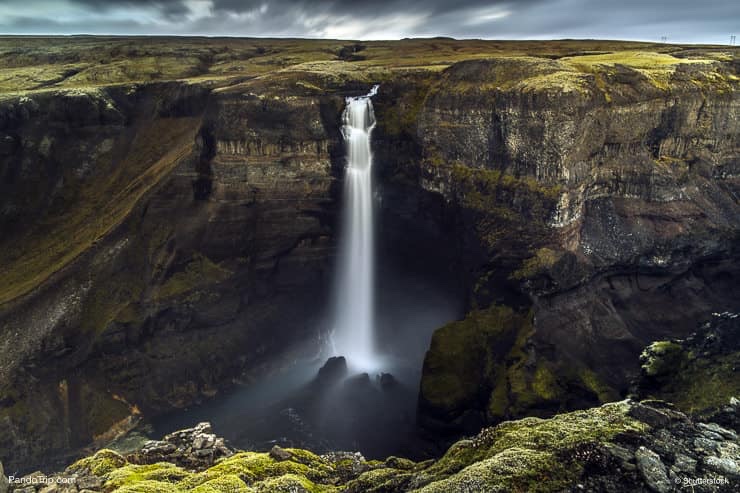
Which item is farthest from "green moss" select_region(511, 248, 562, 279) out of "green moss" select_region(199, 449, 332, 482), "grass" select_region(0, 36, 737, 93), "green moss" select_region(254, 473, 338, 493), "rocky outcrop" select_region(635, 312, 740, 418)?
"green moss" select_region(254, 473, 338, 493)

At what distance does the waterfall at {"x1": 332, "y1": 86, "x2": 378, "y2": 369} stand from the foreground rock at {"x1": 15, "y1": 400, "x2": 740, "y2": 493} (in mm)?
30001

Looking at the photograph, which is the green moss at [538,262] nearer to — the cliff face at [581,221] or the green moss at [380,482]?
the cliff face at [581,221]

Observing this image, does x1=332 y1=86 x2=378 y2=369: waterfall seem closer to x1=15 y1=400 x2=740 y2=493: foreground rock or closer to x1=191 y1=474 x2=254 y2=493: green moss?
x1=15 y1=400 x2=740 y2=493: foreground rock

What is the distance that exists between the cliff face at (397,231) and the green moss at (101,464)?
16516 mm

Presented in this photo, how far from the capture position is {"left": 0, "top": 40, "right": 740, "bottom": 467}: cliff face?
136 feet

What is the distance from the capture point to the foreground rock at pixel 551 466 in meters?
16.6

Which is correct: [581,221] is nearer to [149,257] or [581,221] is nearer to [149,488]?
[149,488]

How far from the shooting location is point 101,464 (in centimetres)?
2600

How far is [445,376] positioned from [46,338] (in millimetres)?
34118

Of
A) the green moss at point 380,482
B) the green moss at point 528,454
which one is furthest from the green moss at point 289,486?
the green moss at point 528,454

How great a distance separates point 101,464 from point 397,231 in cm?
3555

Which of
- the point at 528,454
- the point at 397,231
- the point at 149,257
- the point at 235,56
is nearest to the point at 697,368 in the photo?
the point at 528,454

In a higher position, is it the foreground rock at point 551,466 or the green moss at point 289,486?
the foreground rock at point 551,466

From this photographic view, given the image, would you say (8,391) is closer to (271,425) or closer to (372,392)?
(271,425)
